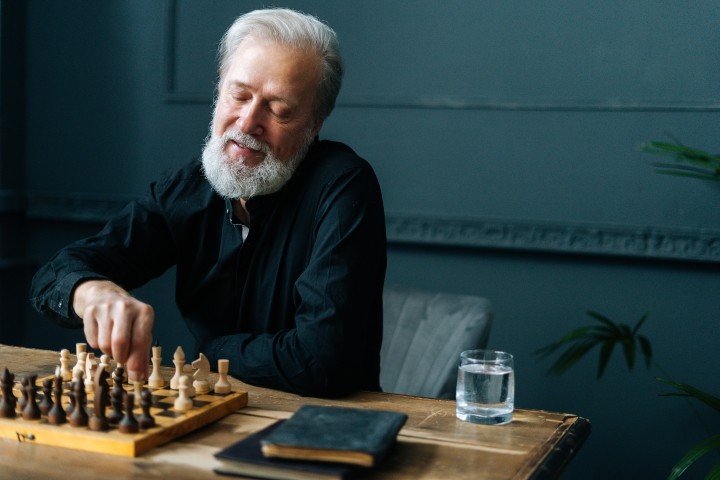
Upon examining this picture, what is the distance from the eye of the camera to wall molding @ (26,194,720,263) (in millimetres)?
2873

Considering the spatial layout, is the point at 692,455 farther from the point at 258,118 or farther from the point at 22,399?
the point at 22,399

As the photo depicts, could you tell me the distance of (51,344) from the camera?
378 centimetres

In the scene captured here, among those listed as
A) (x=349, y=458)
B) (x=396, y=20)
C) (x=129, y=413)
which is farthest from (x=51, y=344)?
(x=349, y=458)

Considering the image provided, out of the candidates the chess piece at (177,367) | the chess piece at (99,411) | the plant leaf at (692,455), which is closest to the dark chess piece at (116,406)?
the chess piece at (99,411)

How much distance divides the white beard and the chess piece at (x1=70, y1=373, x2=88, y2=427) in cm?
77

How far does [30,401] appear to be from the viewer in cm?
139

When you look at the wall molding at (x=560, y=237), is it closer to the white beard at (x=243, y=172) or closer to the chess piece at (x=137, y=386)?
Result: the white beard at (x=243, y=172)

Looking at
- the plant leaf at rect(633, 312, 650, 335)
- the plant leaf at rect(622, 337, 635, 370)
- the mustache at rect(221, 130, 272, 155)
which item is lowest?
the plant leaf at rect(622, 337, 635, 370)

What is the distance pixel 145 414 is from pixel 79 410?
3.8 inches

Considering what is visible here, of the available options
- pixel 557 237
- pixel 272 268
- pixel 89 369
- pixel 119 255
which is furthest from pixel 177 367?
pixel 557 237

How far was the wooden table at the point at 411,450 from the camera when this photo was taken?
4.05 feet

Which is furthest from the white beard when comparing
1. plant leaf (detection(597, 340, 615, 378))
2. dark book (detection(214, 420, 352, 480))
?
plant leaf (detection(597, 340, 615, 378))

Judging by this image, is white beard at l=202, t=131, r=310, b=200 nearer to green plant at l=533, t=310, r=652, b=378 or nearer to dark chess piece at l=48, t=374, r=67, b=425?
dark chess piece at l=48, t=374, r=67, b=425

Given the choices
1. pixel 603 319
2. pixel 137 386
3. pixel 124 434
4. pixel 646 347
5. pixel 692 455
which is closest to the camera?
pixel 124 434
